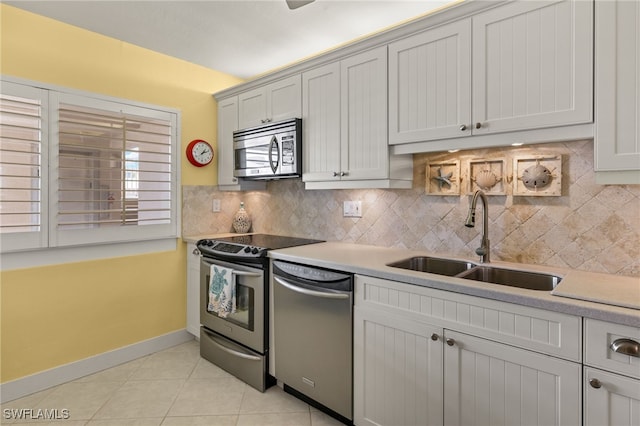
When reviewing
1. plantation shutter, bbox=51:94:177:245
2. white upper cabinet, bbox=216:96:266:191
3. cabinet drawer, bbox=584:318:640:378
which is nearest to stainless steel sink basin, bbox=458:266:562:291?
cabinet drawer, bbox=584:318:640:378

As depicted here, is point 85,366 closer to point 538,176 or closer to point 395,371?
A: point 395,371

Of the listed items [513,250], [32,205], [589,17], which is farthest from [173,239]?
[589,17]

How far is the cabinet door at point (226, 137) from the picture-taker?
3178 mm

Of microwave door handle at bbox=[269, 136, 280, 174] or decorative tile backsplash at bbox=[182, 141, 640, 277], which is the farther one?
microwave door handle at bbox=[269, 136, 280, 174]

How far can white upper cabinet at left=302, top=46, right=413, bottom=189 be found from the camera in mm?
2127

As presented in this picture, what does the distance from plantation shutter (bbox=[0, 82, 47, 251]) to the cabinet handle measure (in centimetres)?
307

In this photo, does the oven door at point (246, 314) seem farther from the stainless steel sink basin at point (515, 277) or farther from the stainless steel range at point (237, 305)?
the stainless steel sink basin at point (515, 277)

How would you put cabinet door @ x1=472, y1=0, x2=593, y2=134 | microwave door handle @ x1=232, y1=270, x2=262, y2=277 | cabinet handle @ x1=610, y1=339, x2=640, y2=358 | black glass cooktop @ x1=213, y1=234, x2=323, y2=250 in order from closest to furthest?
cabinet handle @ x1=610, y1=339, x2=640, y2=358
cabinet door @ x1=472, y1=0, x2=593, y2=134
microwave door handle @ x1=232, y1=270, x2=262, y2=277
black glass cooktop @ x1=213, y1=234, x2=323, y2=250

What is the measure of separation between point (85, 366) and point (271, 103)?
245 cm

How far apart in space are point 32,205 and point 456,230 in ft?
8.99

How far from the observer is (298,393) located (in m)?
2.23

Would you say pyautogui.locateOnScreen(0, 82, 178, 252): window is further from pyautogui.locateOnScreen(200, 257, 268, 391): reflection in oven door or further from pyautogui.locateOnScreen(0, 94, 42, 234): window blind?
pyautogui.locateOnScreen(200, 257, 268, 391): reflection in oven door

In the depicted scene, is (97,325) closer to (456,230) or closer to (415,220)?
(415,220)

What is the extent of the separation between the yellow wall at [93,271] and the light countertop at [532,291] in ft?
4.55
